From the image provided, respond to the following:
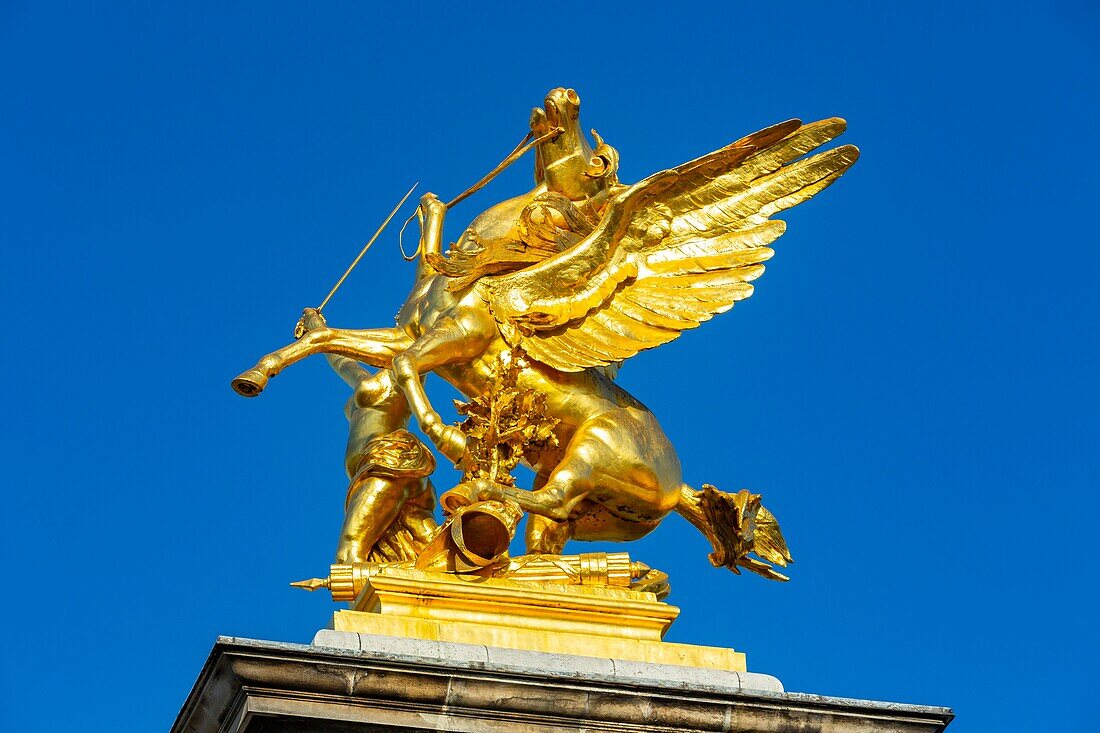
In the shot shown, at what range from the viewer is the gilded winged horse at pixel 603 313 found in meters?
15.7

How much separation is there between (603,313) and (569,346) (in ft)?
1.39

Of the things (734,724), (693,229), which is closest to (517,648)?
(734,724)

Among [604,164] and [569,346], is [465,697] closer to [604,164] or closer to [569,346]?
[569,346]

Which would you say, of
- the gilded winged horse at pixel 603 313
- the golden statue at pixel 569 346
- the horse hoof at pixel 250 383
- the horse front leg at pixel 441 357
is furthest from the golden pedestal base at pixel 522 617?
the horse hoof at pixel 250 383

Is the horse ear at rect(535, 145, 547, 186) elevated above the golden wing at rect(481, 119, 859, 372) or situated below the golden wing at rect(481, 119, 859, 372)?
above

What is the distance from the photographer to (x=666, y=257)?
16.4m

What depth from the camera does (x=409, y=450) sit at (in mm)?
16031

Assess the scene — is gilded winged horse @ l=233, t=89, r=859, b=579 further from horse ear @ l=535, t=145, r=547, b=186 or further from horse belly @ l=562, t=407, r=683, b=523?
horse ear @ l=535, t=145, r=547, b=186

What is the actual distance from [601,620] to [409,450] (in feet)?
7.69

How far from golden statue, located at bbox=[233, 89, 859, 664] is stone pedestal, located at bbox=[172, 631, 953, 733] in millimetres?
1976

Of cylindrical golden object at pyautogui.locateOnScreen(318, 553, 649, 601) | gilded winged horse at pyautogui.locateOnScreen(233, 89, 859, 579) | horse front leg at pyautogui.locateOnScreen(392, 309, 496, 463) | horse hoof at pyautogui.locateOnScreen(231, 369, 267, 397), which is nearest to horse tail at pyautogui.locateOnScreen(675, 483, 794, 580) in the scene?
gilded winged horse at pyautogui.locateOnScreen(233, 89, 859, 579)

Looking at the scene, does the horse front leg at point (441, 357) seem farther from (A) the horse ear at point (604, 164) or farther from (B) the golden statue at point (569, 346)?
(A) the horse ear at point (604, 164)

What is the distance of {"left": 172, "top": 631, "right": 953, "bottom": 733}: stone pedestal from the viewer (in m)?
12.7

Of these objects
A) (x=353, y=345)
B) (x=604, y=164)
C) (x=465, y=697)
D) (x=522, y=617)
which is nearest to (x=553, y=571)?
(x=522, y=617)
